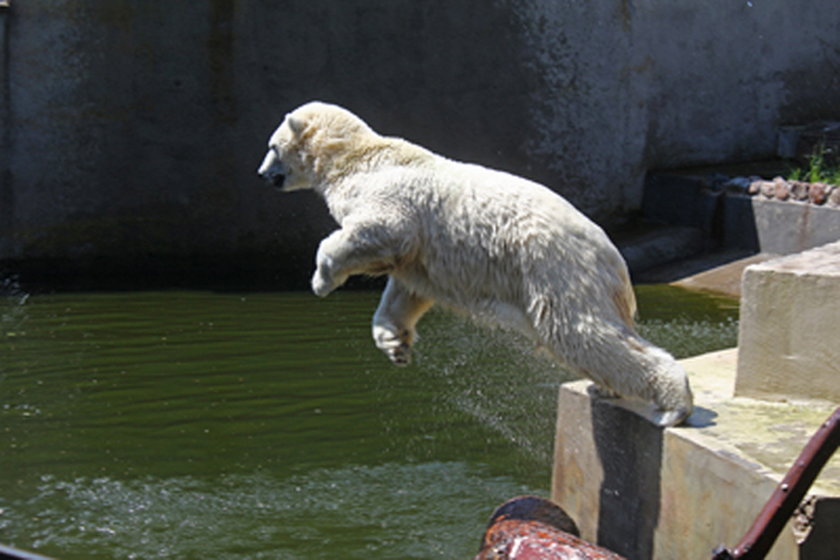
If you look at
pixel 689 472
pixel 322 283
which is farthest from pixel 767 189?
pixel 322 283

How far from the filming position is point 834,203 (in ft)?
33.3

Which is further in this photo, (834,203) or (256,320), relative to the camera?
(834,203)

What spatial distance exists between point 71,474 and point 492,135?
6.94 m

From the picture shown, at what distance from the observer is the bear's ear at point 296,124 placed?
4578 mm

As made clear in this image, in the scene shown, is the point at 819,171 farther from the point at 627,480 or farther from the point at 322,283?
the point at 322,283

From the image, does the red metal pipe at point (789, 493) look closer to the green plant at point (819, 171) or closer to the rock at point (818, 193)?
the rock at point (818, 193)

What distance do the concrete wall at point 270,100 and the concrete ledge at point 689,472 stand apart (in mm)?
6326

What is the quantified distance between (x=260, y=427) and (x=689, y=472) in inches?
124

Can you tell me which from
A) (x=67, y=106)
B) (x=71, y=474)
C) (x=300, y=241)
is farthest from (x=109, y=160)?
(x=71, y=474)

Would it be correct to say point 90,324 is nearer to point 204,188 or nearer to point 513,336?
point 204,188

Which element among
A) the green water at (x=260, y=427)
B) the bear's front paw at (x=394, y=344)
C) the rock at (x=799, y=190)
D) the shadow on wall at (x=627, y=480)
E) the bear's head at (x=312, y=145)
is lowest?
the green water at (x=260, y=427)

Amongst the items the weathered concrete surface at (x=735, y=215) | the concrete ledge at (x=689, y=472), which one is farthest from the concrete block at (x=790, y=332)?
the weathered concrete surface at (x=735, y=215)

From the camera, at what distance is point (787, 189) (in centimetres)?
1066

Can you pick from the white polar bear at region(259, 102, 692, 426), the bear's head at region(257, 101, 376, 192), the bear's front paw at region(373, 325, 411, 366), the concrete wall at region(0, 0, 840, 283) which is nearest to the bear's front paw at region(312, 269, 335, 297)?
the white polar bear at region(259, 102, 692, 426)
